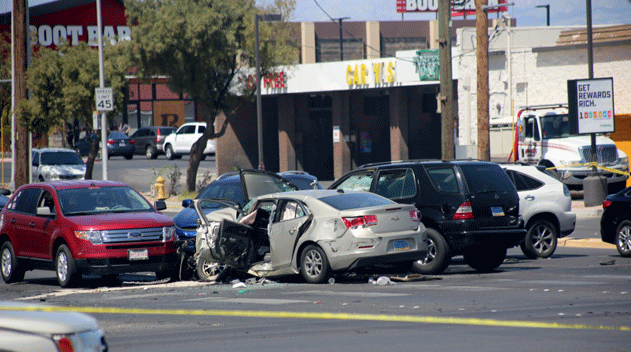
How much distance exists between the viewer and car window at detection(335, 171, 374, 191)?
14.4 metres

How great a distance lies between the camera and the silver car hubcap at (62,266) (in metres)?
12.9

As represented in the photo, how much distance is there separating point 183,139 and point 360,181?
34.6 meters

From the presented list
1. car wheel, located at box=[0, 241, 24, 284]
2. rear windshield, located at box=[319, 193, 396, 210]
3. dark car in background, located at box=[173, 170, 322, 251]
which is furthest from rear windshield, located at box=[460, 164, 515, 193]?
car wheel, located at box=[0, 241, 24, 284]

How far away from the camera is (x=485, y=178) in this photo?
44.4 feet

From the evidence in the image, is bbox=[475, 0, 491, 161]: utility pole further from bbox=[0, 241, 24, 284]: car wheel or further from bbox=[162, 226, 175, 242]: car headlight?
bbox=[0, 241, 24, 284]: car wheel

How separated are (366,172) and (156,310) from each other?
5364mm

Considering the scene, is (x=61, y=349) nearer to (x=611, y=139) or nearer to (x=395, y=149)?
(x=611, y=139)

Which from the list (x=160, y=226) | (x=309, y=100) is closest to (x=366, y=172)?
(x=160, y=226)

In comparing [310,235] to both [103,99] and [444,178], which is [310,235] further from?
[103,99]

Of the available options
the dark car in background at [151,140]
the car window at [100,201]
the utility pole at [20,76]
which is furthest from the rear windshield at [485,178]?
the dark car in background at [151,140]

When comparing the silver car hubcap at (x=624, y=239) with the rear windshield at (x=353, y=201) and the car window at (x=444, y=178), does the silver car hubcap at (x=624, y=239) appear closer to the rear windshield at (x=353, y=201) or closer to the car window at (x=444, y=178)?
the car window at (x=444, y=178)

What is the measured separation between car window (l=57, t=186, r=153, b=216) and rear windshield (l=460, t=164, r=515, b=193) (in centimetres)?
533

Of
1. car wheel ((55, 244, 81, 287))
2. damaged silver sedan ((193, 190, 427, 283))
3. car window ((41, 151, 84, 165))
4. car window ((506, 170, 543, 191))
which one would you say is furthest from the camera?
car window ((41, 151, 84, 165))

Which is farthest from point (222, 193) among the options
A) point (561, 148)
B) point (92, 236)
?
point (561, 148)
